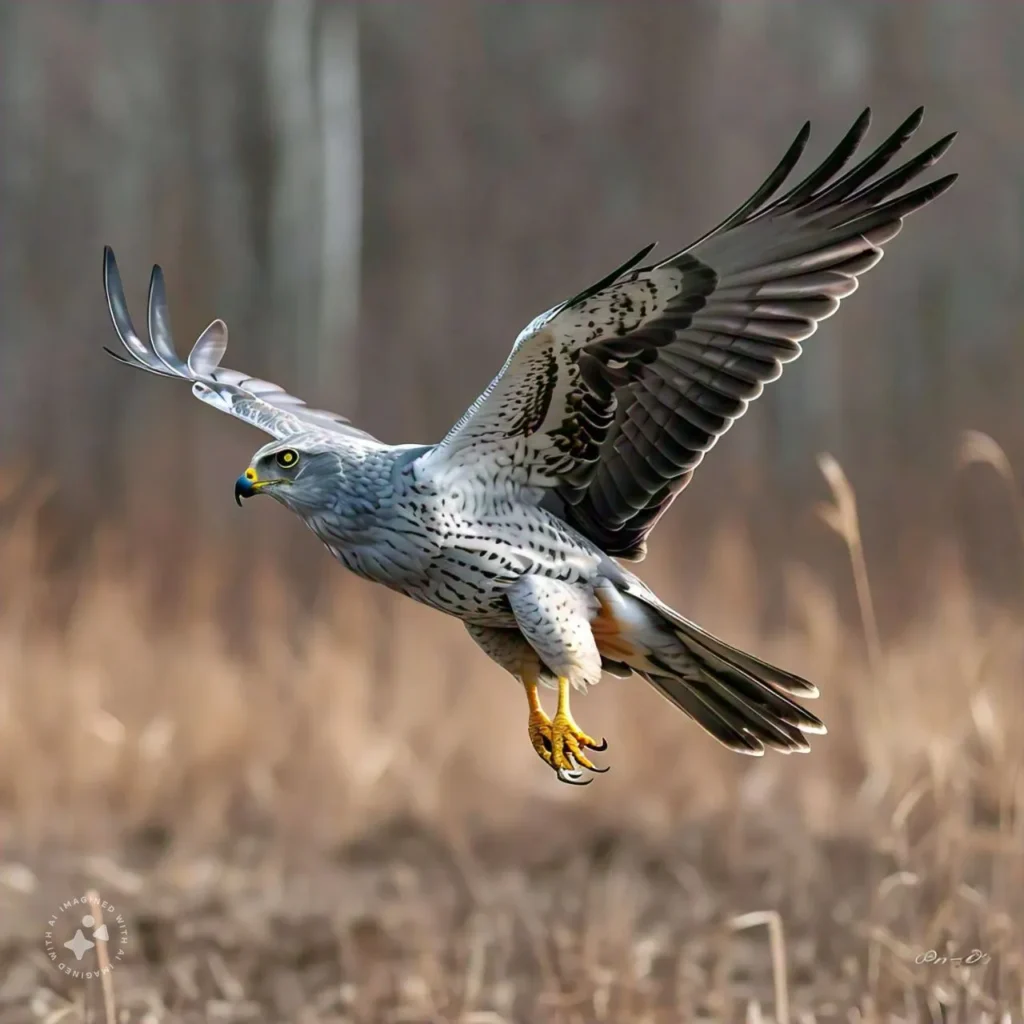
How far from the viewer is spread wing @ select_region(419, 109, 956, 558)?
6.85 ft

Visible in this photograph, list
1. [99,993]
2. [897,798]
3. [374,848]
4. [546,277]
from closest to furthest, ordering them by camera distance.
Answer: [99,993] → [897,798] → [374,848] → [546,277]

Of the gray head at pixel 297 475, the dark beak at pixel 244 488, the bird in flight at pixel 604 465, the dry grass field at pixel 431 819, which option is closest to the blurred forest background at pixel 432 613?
the dry grass field at pixel 431 819

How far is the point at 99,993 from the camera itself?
409 cm

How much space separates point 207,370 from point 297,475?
0.94 m

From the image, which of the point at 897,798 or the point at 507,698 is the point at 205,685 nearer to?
the point at 507,698

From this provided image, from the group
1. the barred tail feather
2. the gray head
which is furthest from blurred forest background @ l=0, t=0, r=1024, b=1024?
the gray head

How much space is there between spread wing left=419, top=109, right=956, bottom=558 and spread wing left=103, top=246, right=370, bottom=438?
465 mm

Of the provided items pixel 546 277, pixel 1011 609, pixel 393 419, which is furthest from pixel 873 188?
pixel 546 277

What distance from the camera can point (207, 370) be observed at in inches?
117

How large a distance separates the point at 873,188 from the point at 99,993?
10.5 feet

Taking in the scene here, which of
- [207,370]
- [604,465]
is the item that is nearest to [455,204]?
[207,370]

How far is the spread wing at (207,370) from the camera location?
2.59 m

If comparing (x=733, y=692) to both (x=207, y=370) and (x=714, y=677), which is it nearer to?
(x=714, y=677)

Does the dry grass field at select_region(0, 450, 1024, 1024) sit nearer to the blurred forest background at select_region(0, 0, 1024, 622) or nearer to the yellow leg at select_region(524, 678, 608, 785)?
the yellow leg at select_region(524, 678, 608, 785)
